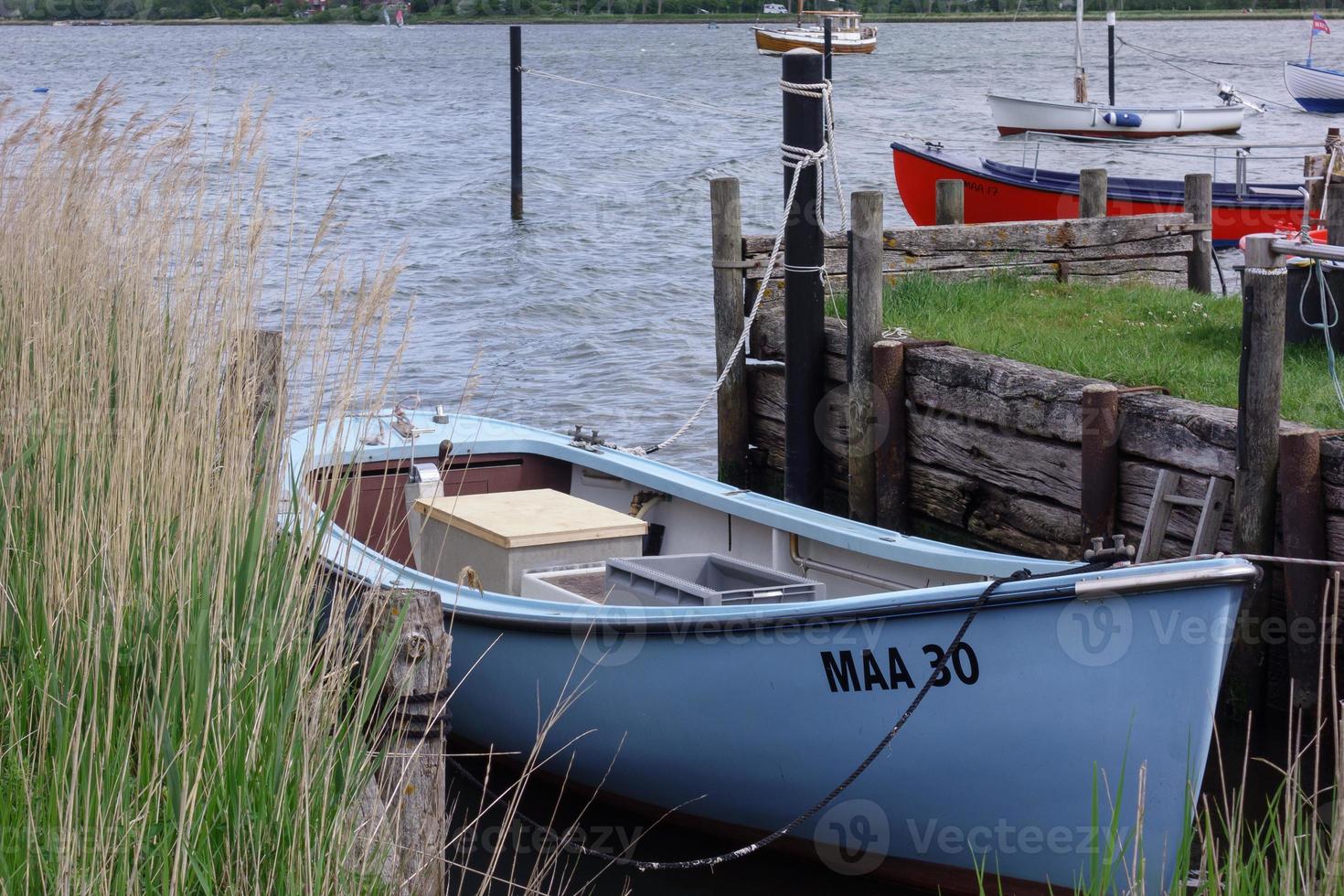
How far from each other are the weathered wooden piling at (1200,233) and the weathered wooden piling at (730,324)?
118 inches

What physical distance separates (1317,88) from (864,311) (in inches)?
1532

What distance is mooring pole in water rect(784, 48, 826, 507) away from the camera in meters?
6.77

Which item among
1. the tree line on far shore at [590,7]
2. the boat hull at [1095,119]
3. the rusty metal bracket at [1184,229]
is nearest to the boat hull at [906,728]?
the rusty metal bracket at [1184,229]

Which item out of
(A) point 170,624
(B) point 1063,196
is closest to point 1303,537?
(A) point 170,624

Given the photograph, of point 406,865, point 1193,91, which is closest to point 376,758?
point 406,865

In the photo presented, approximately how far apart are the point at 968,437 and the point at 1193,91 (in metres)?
52.9

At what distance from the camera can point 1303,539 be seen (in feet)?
16.8

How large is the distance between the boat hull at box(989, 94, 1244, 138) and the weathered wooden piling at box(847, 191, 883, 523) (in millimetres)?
20480

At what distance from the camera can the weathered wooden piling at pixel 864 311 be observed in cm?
689

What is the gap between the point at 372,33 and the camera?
5236 inches

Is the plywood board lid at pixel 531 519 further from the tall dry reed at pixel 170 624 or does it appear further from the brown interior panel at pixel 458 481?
the tall dry reed at pixel 170 624

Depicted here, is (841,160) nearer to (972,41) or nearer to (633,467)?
(633,467)

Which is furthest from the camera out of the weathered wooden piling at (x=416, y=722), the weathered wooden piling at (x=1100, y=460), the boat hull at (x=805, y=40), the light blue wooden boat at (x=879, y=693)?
the boat hull at (x=805, y=40)

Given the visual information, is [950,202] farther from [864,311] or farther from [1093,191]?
[864,311]
